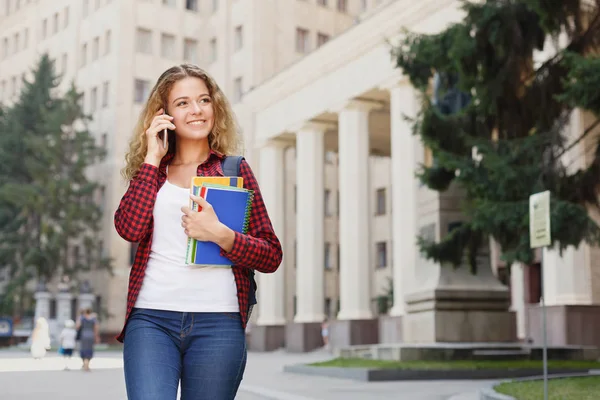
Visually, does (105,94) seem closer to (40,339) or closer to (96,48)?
(96,48)

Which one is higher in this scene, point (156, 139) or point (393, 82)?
point (393, 82)

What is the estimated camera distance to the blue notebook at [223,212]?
11.4 ft

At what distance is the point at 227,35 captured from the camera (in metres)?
60.9

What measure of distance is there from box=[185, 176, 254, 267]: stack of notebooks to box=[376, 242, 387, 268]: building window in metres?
59.5

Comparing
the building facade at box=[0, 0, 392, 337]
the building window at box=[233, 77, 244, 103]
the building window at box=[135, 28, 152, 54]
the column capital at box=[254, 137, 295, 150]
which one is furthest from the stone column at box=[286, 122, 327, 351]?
the building window at box=[135, 28, 152, 54]

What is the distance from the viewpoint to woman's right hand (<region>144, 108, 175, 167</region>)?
3.69m

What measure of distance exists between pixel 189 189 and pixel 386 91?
116ft

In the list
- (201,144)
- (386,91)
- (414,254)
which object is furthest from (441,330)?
(386,91)

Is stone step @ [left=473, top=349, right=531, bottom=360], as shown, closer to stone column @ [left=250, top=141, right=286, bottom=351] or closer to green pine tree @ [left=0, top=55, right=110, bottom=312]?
stone column @ [left=250, top=141, right=286, bottom=351]

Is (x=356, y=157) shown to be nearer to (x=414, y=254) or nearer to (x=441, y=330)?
(x=414, y=254)

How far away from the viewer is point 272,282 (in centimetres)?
4647

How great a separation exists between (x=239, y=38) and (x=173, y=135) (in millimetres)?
56542

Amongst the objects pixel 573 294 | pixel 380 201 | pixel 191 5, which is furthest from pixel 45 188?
pixel 573 294

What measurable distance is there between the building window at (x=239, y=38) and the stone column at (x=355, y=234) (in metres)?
20.0
